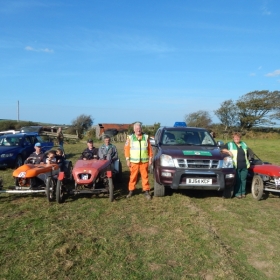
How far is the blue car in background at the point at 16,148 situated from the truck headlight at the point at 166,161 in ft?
23.9

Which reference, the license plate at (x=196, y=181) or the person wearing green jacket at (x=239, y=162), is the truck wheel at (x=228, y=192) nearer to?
the person wearing green jacket at (x=239, y=162)

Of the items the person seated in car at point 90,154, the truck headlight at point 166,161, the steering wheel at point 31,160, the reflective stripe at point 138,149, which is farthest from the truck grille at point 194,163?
the steering wheel at point 31,160

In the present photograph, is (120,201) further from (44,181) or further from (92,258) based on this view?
(92,258)

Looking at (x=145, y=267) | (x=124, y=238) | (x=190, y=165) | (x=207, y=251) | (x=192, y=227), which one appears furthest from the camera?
(x=190, y=165)

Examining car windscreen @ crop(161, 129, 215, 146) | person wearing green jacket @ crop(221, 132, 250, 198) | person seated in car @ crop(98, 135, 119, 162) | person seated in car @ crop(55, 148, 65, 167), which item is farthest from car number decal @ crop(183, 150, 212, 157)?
person seated in car @ crop(55, 148, 65, 167)

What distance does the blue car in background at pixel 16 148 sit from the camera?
1227 centimetres

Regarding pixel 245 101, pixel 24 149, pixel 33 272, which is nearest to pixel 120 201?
pixel 33 272

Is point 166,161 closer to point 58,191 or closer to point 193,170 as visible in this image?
point 193,170

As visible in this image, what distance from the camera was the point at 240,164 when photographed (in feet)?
25.3

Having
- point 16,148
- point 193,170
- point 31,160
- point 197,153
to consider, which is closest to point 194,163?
point 193,170

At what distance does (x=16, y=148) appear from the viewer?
509 inches

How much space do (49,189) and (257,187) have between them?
510 cm

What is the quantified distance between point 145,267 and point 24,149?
35.7ft

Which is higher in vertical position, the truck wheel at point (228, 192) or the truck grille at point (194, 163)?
the truck grille at point (194, 163)
